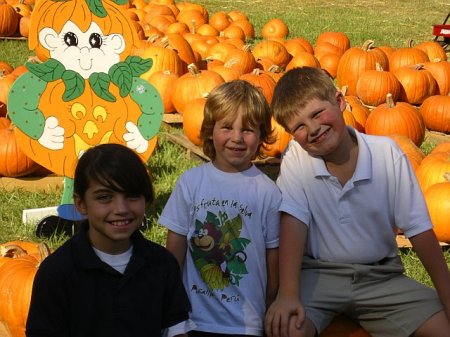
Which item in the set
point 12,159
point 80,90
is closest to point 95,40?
point 80,90

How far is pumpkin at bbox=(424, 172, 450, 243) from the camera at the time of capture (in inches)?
170

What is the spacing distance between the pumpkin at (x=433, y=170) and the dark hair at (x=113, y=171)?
2759mm

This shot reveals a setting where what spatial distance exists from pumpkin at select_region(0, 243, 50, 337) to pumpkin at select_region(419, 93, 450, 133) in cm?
447

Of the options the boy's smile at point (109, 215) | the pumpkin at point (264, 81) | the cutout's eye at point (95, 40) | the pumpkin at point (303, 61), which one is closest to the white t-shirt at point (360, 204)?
the boy's smile at point (109, 215)

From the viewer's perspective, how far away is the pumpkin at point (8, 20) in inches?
404

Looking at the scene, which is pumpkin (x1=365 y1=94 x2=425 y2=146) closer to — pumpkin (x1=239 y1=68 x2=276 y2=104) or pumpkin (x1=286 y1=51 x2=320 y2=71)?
pumpkin (x1=239 y1=68 x2=276 y2=104)

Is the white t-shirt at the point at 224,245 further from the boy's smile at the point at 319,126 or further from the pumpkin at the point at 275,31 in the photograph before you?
the pumpkin at the point at 275,31

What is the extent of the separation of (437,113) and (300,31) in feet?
20.5

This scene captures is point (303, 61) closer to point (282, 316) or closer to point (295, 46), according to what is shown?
point (295, 46)

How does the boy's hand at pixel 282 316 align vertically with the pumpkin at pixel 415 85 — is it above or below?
below

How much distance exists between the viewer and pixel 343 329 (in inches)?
117

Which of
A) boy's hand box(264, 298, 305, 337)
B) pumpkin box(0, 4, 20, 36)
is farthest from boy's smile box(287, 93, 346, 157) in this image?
pumpkin box(0, 4, 20, 36)

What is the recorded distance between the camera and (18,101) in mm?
3961

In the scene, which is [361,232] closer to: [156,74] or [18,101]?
[18,101]
